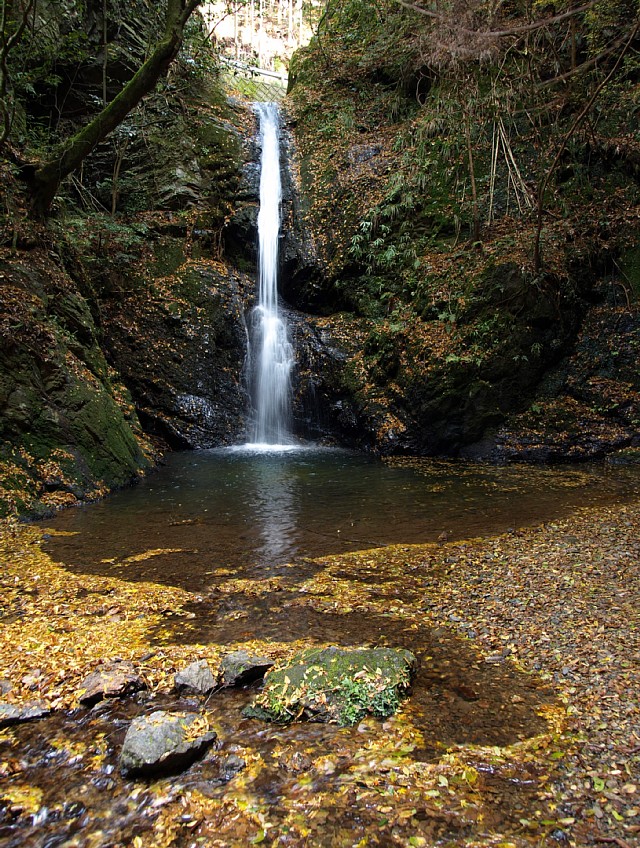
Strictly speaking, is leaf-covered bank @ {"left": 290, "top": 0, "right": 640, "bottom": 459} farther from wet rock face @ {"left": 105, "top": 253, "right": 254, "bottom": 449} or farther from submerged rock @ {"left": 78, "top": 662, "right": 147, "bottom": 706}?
submerged rock @ {"left": 78, "top": 662, "right": 147, "bottom": 706}

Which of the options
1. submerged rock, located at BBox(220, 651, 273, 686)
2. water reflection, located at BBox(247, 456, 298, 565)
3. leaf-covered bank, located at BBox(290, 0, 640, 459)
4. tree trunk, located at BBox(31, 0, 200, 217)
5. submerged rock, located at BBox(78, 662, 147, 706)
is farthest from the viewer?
leaf-covered bank, located at BBox(290, 0, 640, 459)

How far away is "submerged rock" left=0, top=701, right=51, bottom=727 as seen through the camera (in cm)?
249

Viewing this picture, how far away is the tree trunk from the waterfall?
608 cm

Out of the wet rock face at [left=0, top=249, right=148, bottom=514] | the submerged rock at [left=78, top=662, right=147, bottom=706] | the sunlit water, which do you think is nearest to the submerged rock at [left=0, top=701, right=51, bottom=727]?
the submerged rock at [left=78, top=662, right=147, bottom=706]

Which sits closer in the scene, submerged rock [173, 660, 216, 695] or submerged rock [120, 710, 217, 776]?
submerged rock [120, 710, 217, 776]

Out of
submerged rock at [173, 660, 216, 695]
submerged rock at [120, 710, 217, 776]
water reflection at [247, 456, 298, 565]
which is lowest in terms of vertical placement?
water reflection at [247, 456, 298, 565]

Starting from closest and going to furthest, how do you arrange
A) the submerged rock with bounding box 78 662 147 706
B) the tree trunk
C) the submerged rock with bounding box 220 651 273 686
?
1. the submerged rock with bounding box 78 662 147 706
2. the submerged rock with bounding box 220 651 273 686
3. the tree trunk

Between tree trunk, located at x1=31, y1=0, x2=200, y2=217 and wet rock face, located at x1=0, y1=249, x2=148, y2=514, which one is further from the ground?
tree trunk, located at x1=31, y1=0, x2=200, y2=217

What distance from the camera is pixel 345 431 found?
12.7 m

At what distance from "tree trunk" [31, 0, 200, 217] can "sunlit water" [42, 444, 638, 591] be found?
5.50 m

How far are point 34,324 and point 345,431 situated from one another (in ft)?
24.1

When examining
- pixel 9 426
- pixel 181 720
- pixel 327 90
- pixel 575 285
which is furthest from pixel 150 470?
pixel 327 90

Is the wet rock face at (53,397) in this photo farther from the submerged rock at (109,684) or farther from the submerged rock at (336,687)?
the submerged rock at (336,687)

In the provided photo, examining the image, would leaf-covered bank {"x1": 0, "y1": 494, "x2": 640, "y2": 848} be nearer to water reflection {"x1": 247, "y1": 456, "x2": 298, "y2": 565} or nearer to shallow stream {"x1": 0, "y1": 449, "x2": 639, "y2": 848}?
shallow stream {"x1": 0, "y1": 449, "x2": 639, "y2": 848}
